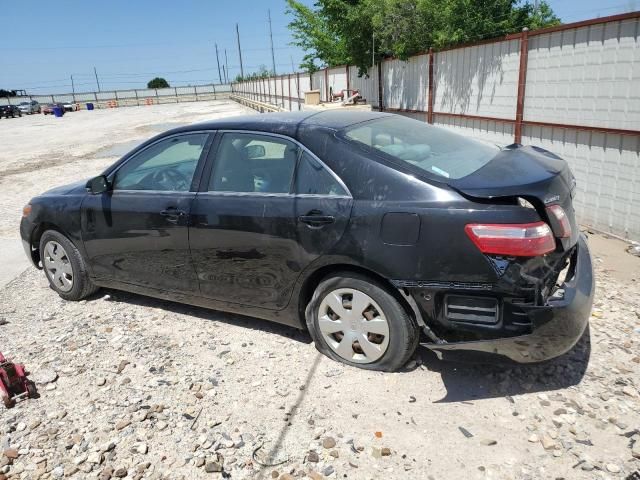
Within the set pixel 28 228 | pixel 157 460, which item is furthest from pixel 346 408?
pixel 28 228

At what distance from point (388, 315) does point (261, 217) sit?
1044 millimetres

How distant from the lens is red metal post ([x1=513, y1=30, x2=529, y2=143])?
6.85 m

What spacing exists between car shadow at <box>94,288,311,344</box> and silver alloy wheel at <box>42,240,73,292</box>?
26cm

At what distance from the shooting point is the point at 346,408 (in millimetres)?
3004

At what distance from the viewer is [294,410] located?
3035 mm

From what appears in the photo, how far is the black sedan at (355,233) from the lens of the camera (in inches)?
105

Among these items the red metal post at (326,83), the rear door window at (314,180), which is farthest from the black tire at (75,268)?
the red metal post at (326,83)

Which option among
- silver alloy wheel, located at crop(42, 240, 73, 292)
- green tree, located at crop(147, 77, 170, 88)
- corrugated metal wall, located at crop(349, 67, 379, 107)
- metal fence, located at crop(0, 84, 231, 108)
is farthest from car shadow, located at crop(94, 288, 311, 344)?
green tree, located at crop(147, 77, 170, 88)

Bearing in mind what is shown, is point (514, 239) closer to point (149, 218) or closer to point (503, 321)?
point (503, 321)

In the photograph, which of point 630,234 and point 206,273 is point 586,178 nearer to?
point 630,234

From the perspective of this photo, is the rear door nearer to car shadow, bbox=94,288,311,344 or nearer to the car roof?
the car roof

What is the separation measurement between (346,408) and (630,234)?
4.08m

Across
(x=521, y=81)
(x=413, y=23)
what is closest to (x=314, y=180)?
(x=521, y=81)

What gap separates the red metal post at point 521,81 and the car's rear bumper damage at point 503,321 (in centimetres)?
471
